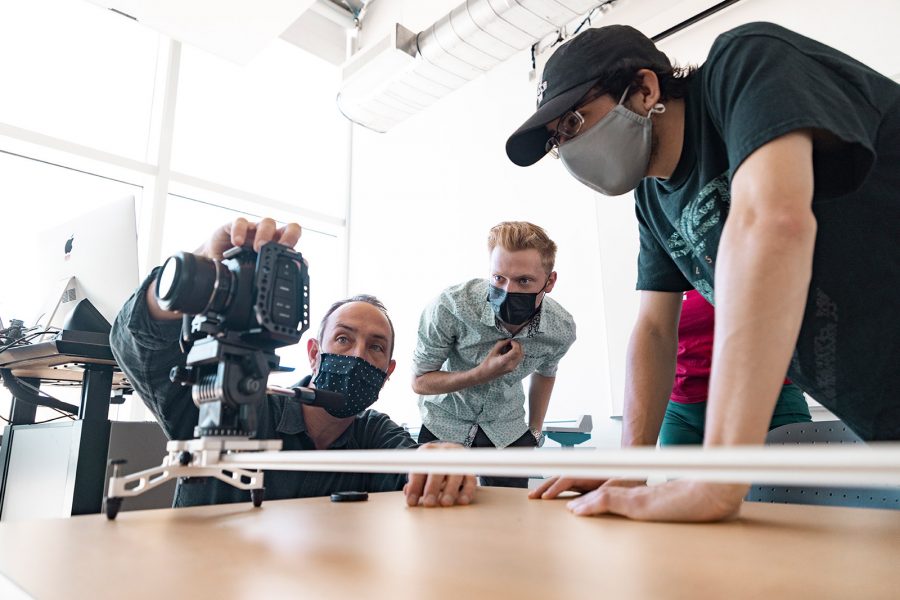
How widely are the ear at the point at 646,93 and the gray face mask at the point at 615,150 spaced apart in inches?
0.4

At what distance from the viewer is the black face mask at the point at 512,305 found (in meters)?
1.76

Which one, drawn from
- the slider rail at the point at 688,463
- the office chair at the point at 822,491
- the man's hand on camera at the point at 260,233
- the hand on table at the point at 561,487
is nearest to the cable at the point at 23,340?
the man's hand on camera at the point at 260,233

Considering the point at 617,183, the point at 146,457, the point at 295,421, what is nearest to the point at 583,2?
the point at 617,183

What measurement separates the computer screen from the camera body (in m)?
0.97

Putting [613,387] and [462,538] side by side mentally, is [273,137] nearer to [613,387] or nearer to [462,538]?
[613,387]

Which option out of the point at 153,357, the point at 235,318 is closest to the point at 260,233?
the point at 235,318

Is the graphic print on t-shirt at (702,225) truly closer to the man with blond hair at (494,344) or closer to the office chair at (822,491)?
the office chair at (822,491)

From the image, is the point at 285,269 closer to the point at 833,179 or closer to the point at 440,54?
the point at 833,179

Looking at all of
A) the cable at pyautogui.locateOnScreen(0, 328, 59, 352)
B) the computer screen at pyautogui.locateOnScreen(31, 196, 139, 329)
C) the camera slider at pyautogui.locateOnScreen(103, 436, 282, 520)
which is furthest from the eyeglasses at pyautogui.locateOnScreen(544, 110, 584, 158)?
the cable at pyautogui.locateOnScreen(0, 328, 59, 352)

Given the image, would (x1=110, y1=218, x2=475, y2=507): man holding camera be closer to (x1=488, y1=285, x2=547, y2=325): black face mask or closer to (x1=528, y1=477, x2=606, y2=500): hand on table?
(x1=528, y1=477, x2=606, y2=500): hand on table

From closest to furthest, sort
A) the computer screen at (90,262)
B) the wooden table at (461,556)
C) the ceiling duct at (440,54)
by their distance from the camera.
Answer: the wooden table at (461,556) → the computer screen at (90,262) → the ceiling duct at (440,54)

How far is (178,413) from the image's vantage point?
119 cm

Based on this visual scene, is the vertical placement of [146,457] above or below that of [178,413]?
below

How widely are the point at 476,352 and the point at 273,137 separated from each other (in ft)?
11.5
